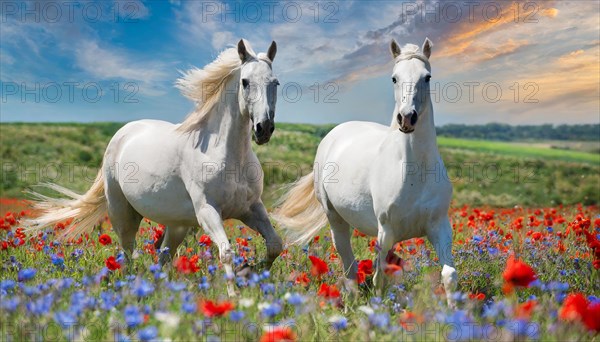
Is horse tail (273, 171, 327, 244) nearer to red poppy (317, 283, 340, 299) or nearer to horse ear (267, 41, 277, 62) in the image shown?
horse ear (267, 41, 277, 62)

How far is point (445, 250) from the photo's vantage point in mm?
4570

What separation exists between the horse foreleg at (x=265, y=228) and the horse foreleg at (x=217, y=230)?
0.45m

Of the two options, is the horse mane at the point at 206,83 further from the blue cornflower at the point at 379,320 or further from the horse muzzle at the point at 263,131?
the blue cornflower at the point at 379,320

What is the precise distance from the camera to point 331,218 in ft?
21.1

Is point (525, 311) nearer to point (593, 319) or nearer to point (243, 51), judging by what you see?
point (593, 319)

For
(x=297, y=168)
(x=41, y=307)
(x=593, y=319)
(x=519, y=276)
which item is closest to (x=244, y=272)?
(x=41, y=307)

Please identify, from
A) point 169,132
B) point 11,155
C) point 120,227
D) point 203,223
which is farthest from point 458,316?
point 11,155

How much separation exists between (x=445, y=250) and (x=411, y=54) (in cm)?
162

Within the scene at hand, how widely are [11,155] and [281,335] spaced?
26.0m

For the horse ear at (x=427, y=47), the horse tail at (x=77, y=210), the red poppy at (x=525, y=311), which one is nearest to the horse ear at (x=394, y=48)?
the horse ear at (x=427, y=47)

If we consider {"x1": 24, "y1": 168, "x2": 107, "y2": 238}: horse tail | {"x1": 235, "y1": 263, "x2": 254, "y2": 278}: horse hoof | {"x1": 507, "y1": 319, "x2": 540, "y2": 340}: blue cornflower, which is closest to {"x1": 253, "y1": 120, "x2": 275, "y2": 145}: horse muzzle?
{"x1": 235, "y1": 263, "x2": 254, "y2": 278}: horse hoof

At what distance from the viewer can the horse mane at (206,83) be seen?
5891mm

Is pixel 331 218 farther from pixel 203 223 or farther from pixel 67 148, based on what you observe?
pixel 67 148

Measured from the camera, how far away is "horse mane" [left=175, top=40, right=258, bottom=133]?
5.89 m
